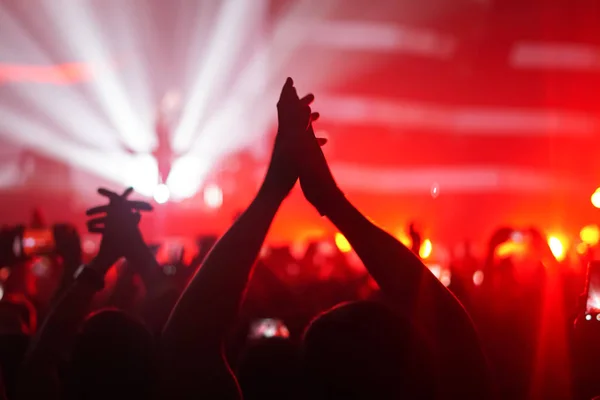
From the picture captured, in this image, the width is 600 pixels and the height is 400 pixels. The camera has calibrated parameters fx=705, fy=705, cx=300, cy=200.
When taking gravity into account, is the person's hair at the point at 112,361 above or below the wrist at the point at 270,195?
below

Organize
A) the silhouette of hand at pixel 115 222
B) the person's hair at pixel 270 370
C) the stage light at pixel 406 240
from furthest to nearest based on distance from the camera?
the stage light at pixel 406 240 → the silhouette of hand at pixel 115 222 → the person's hair at pixel 270 370

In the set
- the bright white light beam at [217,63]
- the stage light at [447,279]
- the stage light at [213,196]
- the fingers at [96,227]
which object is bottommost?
the stage light at [447,279]

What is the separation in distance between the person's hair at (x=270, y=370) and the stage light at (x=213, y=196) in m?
18.7

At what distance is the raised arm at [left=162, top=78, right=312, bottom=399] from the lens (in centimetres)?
150

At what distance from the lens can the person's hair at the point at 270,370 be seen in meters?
1.86

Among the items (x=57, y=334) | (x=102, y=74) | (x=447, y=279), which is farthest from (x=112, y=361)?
(x=102, y=74)

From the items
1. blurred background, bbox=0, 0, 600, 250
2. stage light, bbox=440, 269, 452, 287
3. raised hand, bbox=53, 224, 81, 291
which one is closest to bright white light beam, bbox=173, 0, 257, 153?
blurred background, bbox=0, 0, 600, 250

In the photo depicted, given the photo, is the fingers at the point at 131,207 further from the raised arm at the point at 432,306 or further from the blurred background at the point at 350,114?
the blurred background at the point at 350,114

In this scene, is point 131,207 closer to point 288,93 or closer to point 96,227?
point 96,227

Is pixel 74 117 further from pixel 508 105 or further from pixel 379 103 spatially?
pixel 508 105

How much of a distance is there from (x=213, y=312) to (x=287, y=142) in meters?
0.42

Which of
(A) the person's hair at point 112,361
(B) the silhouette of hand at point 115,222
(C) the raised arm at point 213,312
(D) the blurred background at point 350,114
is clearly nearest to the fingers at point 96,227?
(B) the silhouette of hand at point 115,222

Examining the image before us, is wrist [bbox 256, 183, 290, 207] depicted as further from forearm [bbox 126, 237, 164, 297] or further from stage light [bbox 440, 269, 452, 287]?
forearm [bbox 126, 237, 164, 297]

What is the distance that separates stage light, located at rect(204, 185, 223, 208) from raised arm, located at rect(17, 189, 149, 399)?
60.4ft
